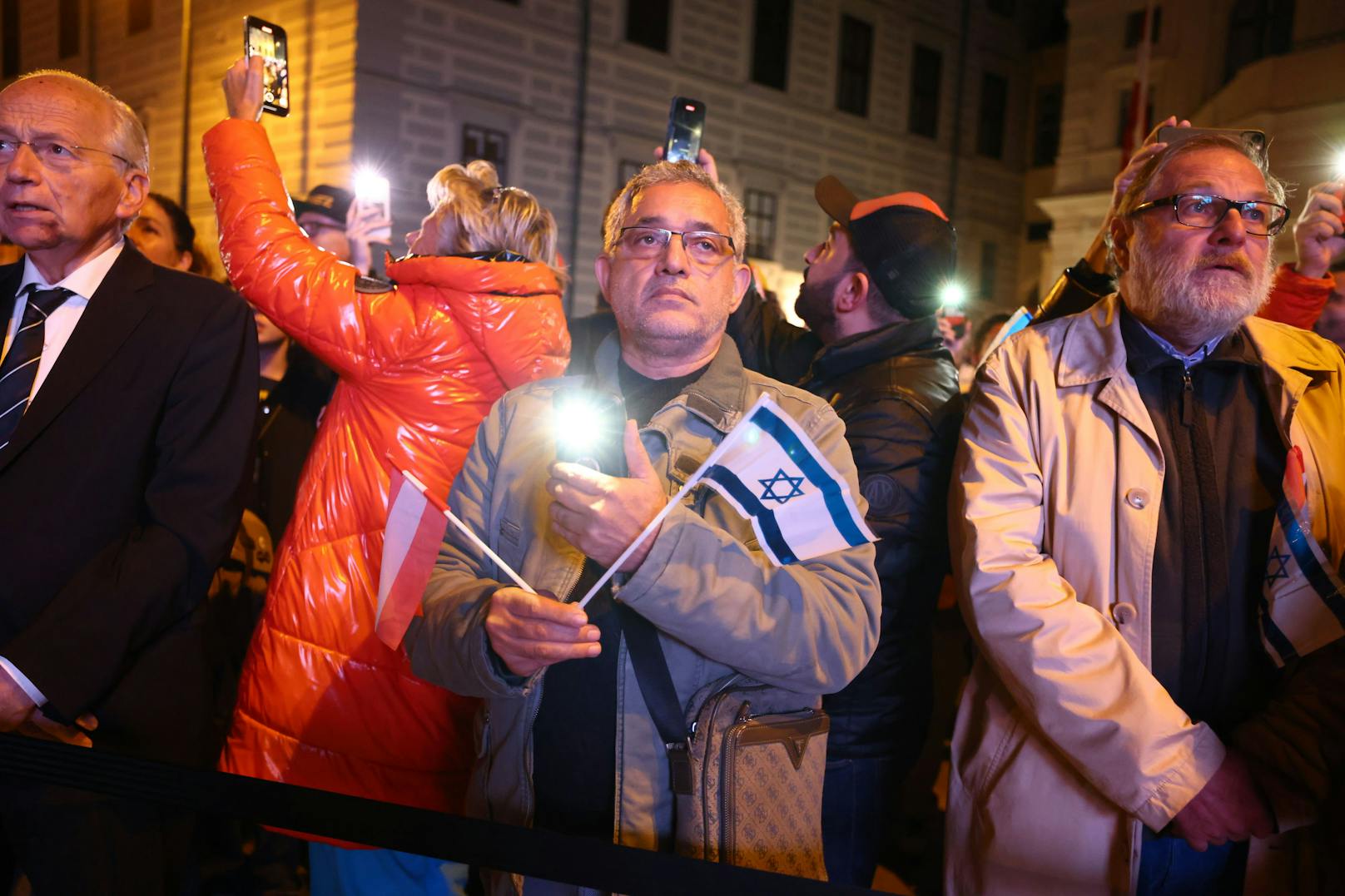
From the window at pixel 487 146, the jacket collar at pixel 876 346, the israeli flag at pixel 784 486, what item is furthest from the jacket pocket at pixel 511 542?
the window at pixel 487 146

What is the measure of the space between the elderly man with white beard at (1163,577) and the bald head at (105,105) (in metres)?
2.03

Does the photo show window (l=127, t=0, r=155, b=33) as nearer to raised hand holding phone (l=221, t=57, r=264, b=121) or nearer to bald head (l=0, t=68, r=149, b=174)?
raised hand holding phone (l=221, t=57, r=264, b=121)

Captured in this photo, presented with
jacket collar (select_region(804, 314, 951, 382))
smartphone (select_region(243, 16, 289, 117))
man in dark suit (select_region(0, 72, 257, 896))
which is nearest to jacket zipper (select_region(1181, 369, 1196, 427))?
jacket collar (select_region(804, 314, 951, 382))

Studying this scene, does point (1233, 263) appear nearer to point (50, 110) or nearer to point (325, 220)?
point (50, 110)

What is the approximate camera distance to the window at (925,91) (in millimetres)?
22938

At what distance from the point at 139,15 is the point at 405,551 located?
18.8m

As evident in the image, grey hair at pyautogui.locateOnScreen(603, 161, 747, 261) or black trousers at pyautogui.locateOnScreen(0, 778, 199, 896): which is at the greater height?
grey hair at pyautogui.locateOnScreen(603, 161, 747, 261)

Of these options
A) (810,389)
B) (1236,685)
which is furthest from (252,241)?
(1236,685)

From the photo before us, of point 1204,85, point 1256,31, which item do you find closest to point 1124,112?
point 1204,85

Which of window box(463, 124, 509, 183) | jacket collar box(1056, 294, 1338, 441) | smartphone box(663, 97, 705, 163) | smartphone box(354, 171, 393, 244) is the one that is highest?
window box(463, 124, 509, 183)

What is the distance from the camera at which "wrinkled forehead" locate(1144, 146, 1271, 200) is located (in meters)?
2.06

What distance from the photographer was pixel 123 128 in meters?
2.15

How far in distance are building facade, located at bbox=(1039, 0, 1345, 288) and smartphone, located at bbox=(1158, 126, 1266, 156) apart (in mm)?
13318

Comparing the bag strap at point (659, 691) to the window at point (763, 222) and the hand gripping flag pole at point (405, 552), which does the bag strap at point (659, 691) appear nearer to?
the hand gripping flag pole at point (405, 552)
